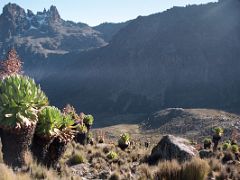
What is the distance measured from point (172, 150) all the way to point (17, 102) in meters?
8.78

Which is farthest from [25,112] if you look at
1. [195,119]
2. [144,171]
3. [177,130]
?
[195,119]

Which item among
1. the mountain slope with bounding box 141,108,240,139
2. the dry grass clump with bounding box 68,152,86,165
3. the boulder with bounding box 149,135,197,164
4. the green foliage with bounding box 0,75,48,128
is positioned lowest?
the mountain slope with bounding box 141,108,240,139

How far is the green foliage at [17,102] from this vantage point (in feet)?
44.7

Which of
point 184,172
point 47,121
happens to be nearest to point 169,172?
point 184,172

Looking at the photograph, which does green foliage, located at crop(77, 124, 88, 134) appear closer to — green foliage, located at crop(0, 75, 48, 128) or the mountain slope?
green foliage, located at crop(0, 75, 48, 128)

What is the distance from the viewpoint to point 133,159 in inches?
998

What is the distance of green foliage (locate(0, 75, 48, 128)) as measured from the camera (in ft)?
44.7

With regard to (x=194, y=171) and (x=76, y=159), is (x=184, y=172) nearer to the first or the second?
(x=194, y=171)

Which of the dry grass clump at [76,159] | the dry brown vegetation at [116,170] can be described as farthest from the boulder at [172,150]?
the dry grass clump at [76,159]

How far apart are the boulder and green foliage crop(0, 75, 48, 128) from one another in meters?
7.38

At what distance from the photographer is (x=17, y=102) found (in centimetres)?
1394

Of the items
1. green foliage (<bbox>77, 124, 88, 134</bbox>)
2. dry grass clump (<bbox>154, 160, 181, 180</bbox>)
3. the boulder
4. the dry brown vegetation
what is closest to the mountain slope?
green foliage (<bbox>77, 124, 88, 134</bbox>)

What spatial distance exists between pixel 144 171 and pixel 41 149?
4.26 m

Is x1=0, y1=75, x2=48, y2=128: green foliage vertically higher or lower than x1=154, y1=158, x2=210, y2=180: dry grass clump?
higher
